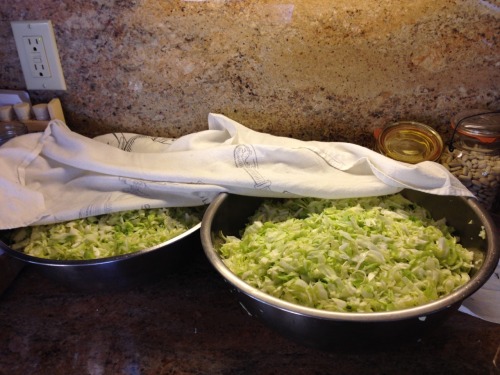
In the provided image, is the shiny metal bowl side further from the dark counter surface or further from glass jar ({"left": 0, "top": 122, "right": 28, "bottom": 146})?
glass jar ({"left": 0, "top": 122, "right": 28, "bottom": 146})

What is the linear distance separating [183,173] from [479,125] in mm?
752

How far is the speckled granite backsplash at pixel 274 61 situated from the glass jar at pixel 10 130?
0.54ft

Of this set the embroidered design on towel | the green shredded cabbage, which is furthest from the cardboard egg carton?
the embroidered design on towel

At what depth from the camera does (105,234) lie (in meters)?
0.96

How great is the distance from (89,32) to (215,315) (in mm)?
873

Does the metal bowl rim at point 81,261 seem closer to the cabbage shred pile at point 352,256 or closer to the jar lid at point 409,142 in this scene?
the cabbage shred pile at point 352,256

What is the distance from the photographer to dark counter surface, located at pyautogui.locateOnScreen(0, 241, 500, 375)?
2.53 feet

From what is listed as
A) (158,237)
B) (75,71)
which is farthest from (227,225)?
(75,71)

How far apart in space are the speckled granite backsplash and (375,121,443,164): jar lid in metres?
0.06

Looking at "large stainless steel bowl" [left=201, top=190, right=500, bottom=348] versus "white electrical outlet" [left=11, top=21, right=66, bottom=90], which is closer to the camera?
"large stainless steel bowl" [left=201, top=190, right=500, bottom=348]

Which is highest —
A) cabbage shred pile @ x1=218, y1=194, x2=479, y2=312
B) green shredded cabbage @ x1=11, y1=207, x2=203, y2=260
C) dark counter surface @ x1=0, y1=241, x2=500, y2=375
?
green shredded cabbage @ x1=11, y1=207, x2=203, y2=260

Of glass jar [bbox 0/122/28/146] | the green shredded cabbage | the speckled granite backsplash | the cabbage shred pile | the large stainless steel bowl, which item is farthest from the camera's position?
glass jar [bbox 0/122/28/146]

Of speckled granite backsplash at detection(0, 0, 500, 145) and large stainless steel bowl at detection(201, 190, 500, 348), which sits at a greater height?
speckled granite backsplash at detection(0, 0, 500, 145)

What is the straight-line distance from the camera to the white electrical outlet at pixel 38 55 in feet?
3.74
